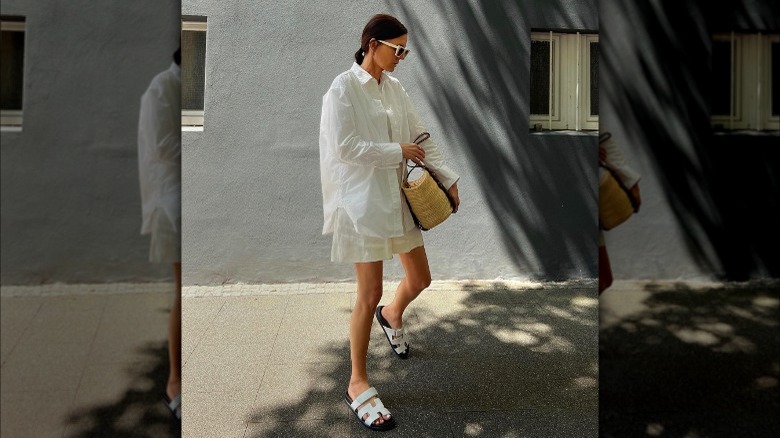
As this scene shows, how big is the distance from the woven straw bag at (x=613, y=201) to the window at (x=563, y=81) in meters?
1.18

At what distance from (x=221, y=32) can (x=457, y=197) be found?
1.05m

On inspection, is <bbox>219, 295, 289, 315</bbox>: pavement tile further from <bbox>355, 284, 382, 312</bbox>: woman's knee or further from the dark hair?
the dark hair

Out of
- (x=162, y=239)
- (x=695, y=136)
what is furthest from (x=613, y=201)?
(x=162, y=239)

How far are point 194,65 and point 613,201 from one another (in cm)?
154

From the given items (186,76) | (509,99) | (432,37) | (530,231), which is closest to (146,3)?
(186,76)

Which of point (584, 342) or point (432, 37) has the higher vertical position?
point (432, 37)

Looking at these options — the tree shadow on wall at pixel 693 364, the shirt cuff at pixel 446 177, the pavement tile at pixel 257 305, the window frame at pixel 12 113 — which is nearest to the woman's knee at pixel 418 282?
the shirt cuff at pixel 446 177

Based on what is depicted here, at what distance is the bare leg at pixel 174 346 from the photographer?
126 centimetres

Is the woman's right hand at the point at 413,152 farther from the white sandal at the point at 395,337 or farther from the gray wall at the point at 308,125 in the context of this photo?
the white sandal at the point at 395,337

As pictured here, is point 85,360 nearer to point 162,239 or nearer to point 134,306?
point 134,306

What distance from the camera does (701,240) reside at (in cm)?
95

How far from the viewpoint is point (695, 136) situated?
92cm

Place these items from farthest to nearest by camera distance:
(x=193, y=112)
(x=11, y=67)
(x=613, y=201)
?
(x=193, y=112)
(x=11, y=67)
(x=613, y=201)

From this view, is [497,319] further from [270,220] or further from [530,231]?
[270,220]
